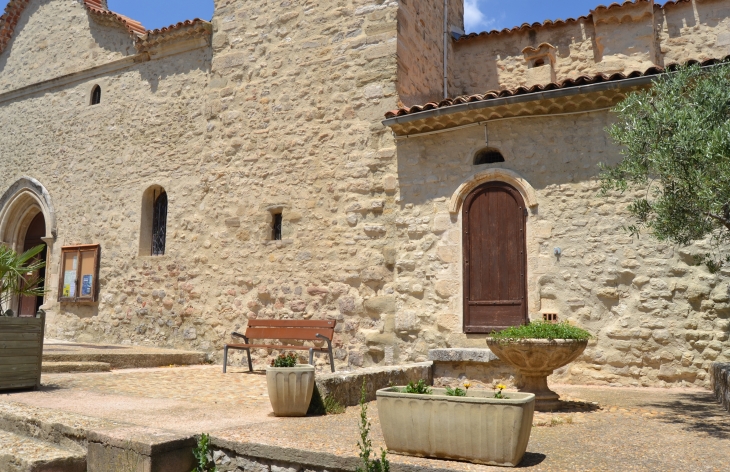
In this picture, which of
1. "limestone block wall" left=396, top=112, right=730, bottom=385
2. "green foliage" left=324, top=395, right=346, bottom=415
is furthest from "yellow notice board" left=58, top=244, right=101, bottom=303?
"green foliage" left=324, top=395, right=346, bottom=415

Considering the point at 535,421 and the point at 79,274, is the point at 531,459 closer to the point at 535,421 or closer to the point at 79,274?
the point at 535,421

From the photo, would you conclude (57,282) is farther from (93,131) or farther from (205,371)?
(205,371)

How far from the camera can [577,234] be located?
7.46 metres

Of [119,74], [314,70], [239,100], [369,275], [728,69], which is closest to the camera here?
[728,69]

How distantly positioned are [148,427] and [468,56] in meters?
9.27

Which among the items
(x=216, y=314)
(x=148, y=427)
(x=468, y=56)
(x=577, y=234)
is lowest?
(x=148, y=427)

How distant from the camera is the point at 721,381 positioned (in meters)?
5.72

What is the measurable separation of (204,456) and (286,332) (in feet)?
15.5

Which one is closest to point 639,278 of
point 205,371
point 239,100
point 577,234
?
point 577,234

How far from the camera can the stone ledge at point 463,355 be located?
22.8ft

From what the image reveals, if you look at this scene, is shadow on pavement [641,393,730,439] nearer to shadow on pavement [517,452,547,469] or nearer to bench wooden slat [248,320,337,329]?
shadow on pavement [517,452,547,469]

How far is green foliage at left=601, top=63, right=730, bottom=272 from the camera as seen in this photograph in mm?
4773

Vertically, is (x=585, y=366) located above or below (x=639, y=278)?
below

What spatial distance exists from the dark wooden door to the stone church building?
26 mm
